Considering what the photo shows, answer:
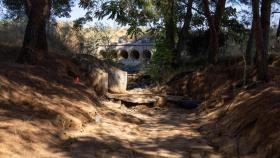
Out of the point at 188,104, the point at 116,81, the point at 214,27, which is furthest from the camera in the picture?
the point at 214,27

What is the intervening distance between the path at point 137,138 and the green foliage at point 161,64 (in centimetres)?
743

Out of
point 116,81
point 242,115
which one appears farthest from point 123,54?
point 242,115

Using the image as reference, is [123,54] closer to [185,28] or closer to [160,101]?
[185,28]

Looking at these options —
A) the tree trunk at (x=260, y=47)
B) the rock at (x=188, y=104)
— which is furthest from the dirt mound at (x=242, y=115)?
the rock at (x=188, y=104)

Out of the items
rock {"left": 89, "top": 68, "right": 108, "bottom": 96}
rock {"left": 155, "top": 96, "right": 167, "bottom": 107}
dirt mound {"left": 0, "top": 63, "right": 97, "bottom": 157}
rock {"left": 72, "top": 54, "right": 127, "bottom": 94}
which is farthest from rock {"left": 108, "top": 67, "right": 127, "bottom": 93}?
dirt mound {"left": 0, "top": 63, "right": 97, "bottom": 157}

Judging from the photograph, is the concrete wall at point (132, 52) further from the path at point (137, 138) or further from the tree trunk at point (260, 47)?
the path at point (137, 138)

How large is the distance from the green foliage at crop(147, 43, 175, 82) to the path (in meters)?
7.43

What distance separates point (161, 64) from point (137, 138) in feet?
37.5

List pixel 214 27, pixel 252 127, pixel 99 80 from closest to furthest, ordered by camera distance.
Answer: pixel 252 127 < pixel 99 80 < pixel 214 27

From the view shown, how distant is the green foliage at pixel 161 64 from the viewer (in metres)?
18.6

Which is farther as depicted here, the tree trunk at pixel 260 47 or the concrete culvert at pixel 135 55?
the concrete culvert at pixel 135 55

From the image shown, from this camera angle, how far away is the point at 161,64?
19406 mm

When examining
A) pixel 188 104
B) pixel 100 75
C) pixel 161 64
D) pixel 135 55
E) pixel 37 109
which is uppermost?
pixel 135 55

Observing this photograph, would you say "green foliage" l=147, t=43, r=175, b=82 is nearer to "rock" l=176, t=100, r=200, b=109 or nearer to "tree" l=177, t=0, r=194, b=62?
"tree" l=177, t=0, r=194, b=62
